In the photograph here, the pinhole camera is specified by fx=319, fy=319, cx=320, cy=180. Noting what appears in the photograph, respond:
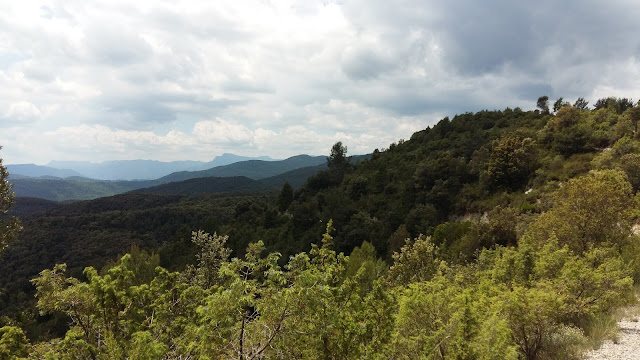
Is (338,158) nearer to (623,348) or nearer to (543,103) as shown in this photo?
(543,103)

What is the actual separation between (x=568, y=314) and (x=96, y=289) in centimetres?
1194

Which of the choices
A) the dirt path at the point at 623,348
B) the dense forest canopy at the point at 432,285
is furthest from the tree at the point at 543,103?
the dirt path at the point at 623,348

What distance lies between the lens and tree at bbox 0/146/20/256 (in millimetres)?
12273

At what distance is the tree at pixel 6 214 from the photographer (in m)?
12.3

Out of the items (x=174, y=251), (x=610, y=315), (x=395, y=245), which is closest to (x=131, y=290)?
(x=610, y=315)

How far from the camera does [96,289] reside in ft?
21.1

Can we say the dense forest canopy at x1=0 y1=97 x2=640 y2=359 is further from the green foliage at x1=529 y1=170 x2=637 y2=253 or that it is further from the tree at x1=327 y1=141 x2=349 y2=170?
the tree at x1=327 y1=141 x2=349 y2=170

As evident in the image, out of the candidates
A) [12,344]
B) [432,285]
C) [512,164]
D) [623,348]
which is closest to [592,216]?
[623,348]

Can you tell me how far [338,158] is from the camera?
229 ft

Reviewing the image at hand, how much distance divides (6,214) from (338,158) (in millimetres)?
59870

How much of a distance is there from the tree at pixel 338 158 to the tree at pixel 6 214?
59.2 metres

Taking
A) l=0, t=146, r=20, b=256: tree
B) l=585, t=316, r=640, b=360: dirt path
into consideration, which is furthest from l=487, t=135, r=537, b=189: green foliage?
l=0, t=146, r=20, b=256: tree

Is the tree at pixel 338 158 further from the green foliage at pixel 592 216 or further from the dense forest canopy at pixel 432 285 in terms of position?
the green foliage at pixel 592 216

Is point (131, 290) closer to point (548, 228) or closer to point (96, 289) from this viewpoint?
point (96, 289)
